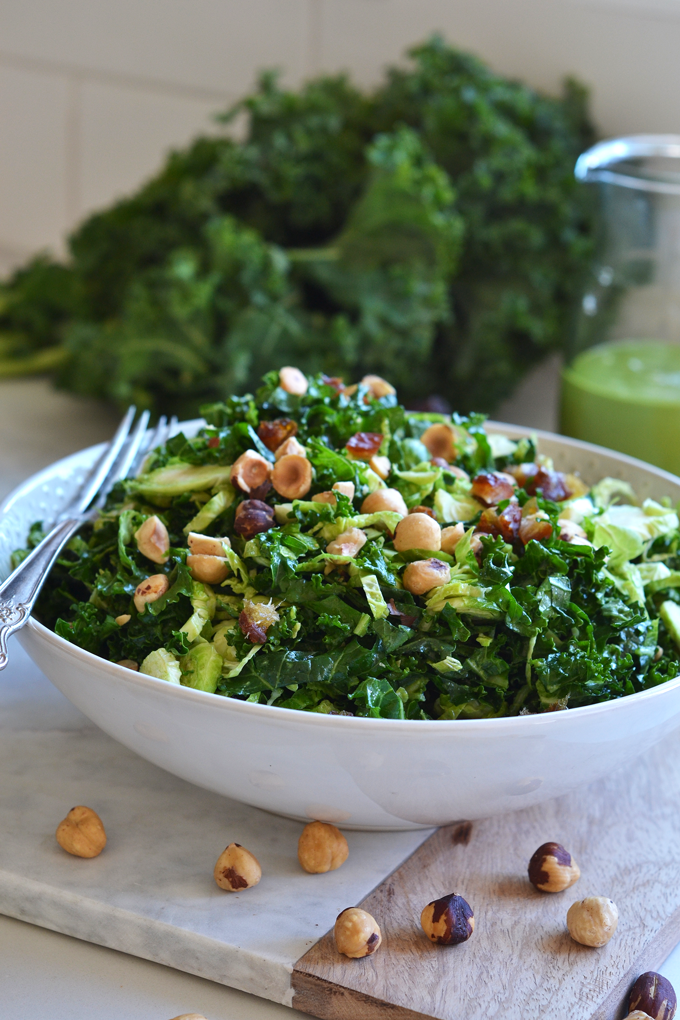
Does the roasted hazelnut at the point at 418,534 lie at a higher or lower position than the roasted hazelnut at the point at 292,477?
lower

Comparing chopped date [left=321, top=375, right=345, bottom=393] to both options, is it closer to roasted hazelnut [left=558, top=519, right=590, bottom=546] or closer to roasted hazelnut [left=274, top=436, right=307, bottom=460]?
roasted hazelnut [left=274, top=436, right=307, bottom=460]

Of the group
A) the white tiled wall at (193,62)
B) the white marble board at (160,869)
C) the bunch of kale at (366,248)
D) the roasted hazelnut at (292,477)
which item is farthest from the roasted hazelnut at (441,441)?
the white tiled wall at (193,62)

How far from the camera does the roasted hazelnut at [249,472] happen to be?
1.22 metres

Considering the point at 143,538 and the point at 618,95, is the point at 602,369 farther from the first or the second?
the point at 143,538

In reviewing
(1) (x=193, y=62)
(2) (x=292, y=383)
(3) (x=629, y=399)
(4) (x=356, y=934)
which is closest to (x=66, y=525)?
(2) (x=292, y=383)

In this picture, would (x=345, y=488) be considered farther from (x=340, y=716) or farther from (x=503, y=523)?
(x=340, y=716)

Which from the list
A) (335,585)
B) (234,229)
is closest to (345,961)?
(335,585)

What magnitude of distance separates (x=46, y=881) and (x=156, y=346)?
137 centimetres

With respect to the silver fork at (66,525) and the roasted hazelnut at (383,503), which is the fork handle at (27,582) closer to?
the silver fork at (66,525)

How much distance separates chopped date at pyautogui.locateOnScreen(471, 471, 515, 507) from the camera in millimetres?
1290

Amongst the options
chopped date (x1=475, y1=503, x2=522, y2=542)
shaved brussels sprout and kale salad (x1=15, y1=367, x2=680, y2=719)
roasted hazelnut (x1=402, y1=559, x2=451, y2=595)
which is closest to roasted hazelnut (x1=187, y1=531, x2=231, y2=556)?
shaved brussels sprout and kale salad (x1=15, y1=367, x2=680, y2=719)

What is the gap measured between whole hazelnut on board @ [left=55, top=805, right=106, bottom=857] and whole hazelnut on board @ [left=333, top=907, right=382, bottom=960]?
0.97 feet

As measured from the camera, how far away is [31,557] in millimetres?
1217

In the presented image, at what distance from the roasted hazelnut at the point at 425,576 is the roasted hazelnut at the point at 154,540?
0.29 metres
